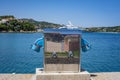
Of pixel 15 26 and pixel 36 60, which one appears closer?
pixel 36 60

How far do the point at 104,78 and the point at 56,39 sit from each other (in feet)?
10.5

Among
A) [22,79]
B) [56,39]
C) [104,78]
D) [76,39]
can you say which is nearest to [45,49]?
[56,39]

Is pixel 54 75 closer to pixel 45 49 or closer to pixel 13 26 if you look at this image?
pixel 45 49

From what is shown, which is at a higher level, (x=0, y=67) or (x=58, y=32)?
(x=58, y=32)

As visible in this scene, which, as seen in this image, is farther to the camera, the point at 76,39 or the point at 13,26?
the point at 13,26

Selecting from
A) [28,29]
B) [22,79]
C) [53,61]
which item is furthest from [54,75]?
[28,29]

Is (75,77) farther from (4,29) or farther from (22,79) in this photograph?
(4,29)

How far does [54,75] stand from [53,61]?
65cm

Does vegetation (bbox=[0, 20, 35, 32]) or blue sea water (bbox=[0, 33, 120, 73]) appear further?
vegetation (bbox=[0, 20, 35, 32])

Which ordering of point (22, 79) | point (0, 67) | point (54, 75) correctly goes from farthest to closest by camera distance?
point (0, 67) → point (22, 79) → point (54, 75)

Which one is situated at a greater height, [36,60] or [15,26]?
Result: [36,60]

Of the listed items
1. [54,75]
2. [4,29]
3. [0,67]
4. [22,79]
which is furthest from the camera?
[4,29]

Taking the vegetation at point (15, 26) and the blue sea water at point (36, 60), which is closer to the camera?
the blue sea water at point (36, 60)

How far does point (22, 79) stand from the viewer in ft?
40.1
